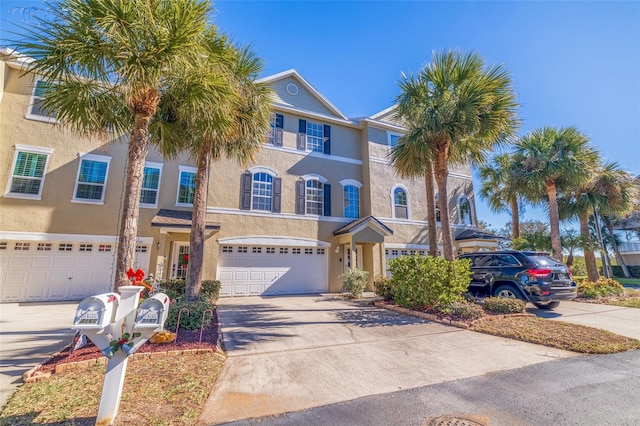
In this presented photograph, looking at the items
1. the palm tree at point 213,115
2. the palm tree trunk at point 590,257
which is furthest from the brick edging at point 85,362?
the palm tree trunk at point 590,257

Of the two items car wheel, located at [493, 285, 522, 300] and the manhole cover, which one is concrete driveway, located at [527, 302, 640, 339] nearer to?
car wheel, located at [493, 285, 522, 300]

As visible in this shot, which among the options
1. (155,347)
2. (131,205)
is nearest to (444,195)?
(131,205)

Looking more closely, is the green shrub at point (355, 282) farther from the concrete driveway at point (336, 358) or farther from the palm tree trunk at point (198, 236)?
the palm tree trunk at point (198, 236)

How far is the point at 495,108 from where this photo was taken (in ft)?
31.5

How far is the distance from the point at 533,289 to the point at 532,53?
7784 mm

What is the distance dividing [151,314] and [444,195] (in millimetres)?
9345

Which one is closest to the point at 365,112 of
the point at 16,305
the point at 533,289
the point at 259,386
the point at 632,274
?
the point at 533,289

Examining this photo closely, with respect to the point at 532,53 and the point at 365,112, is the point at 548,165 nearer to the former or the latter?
the point at 532,53

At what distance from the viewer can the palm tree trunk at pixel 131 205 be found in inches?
210

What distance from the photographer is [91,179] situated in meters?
12.0

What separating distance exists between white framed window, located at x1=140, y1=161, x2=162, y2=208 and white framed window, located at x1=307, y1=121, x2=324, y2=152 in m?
7.63

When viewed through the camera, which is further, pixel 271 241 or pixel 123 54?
pixel 271 241

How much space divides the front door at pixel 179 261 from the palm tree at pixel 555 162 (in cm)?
1779

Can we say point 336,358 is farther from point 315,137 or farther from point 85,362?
point 315,137
